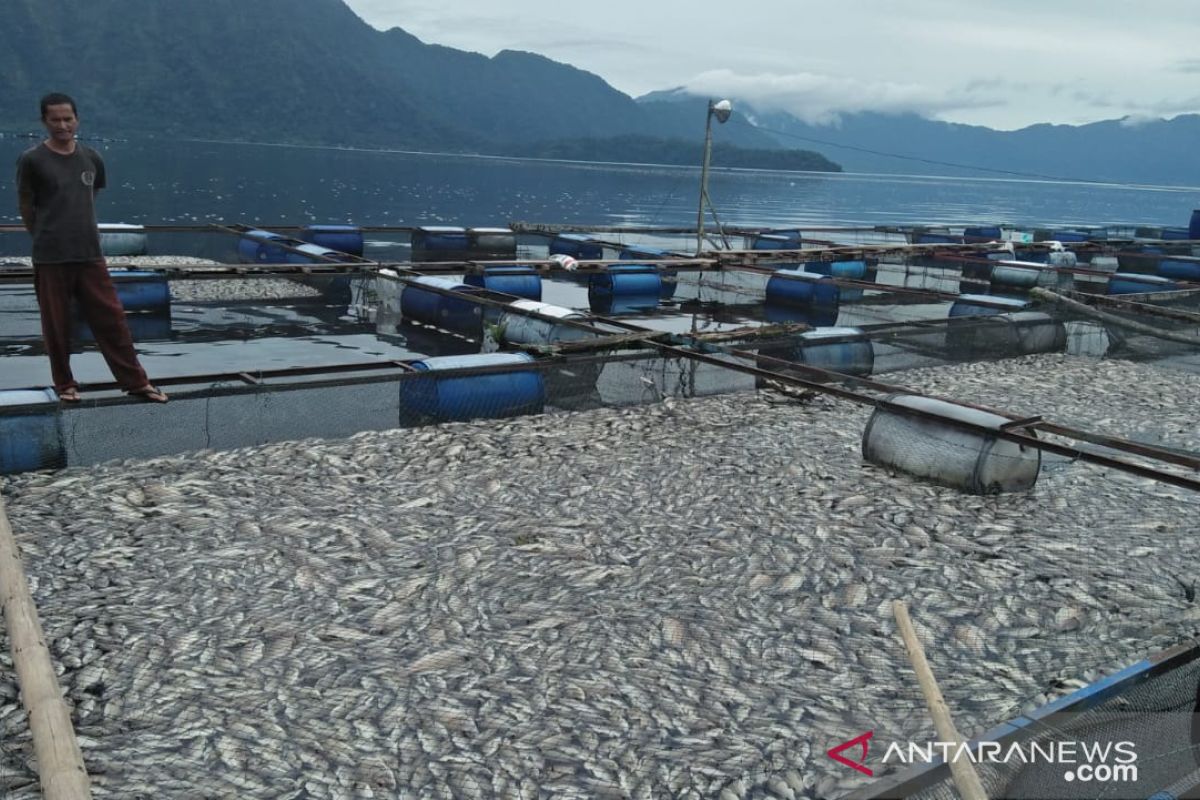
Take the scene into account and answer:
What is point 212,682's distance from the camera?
5855 millimetres

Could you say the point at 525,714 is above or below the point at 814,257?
below

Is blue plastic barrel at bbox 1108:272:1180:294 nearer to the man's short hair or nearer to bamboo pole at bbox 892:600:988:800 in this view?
bamboo pole at bbox 892:600:988:800

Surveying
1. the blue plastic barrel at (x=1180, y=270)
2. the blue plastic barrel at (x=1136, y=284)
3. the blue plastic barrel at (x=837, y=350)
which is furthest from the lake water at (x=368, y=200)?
the blue plastic barrel at (x=1180, y=270)

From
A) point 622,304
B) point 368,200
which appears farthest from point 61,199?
point 368,200

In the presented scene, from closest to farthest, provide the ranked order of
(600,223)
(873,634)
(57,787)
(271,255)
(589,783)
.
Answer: (57,787) → (589,783) → (873,634) → (271,255) → (600,223)

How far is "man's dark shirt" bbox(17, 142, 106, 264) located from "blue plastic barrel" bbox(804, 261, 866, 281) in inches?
874

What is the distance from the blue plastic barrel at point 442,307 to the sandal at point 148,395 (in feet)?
27.1

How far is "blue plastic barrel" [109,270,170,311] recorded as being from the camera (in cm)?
1875

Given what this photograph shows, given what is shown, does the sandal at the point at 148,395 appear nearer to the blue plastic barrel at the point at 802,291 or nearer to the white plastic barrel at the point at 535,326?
the white plastic barrel at the point at 535,326

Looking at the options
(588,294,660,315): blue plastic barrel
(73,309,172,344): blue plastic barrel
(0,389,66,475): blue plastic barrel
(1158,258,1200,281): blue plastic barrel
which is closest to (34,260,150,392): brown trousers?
(0,389,66,475): blue plastic barrel

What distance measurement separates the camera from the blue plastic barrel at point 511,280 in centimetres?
2120

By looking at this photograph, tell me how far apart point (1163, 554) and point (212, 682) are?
7.96 metres

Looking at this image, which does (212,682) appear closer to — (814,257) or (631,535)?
(631,535)

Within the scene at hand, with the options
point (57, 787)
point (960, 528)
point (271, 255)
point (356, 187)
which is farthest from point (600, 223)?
point (57, 787)
